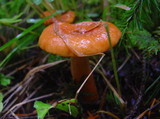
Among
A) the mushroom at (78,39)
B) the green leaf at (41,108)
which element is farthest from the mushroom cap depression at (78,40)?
the green leaf at (41,108)

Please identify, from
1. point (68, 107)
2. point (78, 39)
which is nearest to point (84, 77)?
point (68, 107)

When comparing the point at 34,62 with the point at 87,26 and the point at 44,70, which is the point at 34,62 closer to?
the point at 44,70

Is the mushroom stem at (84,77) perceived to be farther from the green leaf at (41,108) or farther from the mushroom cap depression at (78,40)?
the green leaf at (41,108)

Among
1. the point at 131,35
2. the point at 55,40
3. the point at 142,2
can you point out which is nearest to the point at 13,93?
the point at 55,40

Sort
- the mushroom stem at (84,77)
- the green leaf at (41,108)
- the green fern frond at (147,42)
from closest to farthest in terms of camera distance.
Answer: the green leaf at (41,108) < the green fern frond at (147,42) < the mushroom stem at (84,77)

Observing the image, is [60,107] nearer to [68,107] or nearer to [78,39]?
[68,107]

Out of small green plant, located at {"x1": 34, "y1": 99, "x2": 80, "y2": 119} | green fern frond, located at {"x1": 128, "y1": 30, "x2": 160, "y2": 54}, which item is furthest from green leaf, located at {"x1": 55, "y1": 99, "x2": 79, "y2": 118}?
green fern frond, located at {"x1": 128, "y1": 30, "x2": 160, "y2": 54}
